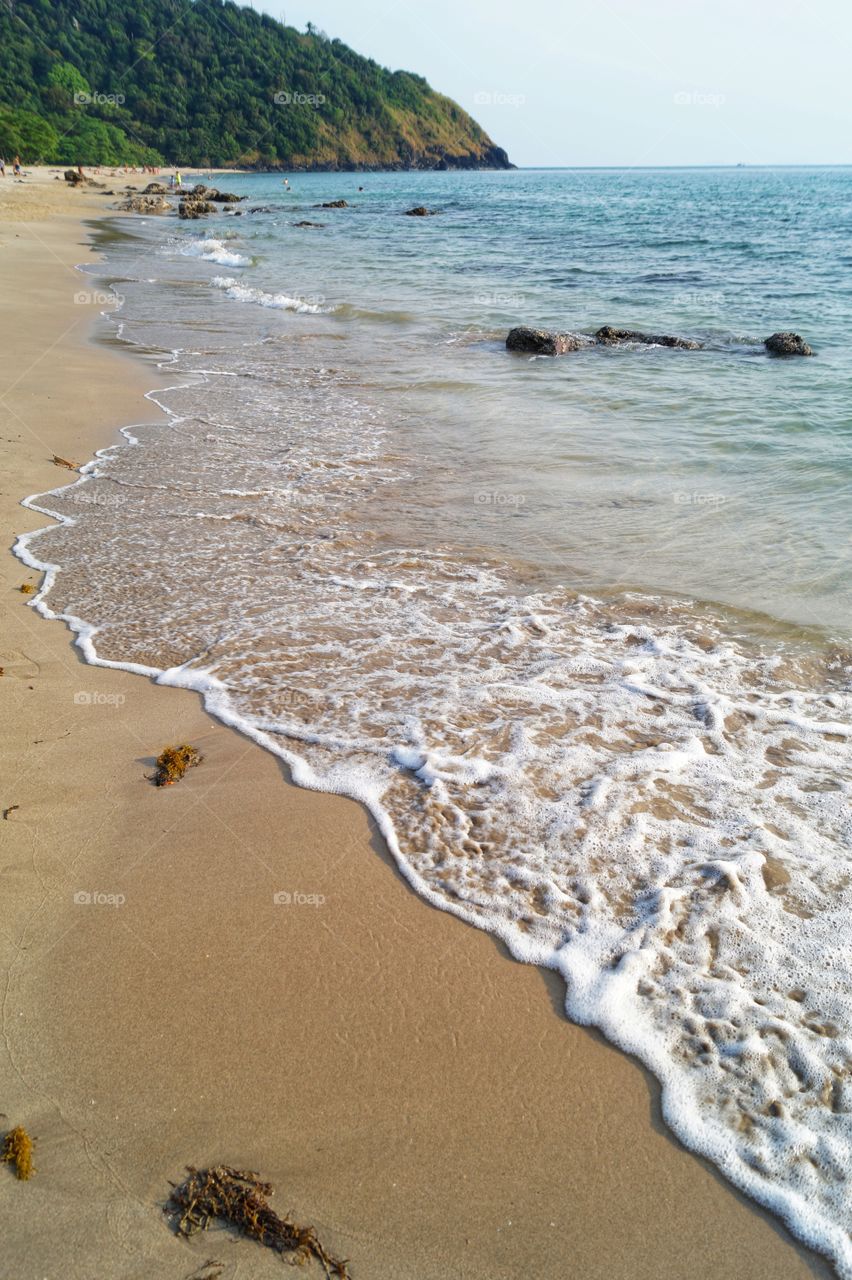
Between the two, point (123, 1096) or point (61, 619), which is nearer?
point (123, 1096)

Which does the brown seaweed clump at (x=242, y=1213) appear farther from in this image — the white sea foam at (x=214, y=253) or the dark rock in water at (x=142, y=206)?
the dark rock in water at (x=142, y=206)

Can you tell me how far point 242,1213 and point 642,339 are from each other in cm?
1446

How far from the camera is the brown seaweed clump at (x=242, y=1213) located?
1799 millimetres

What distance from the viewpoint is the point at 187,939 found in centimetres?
260

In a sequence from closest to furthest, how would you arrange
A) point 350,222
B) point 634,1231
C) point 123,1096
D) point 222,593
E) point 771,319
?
point 634,1231, point 123,1096, point 222,593, point 771,319, point 350,222

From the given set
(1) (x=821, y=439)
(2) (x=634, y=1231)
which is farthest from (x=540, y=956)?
(1) (x=821, y=439)

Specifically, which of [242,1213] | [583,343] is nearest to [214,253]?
[583,343]

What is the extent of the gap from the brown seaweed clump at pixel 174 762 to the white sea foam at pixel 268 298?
1534 centimetres

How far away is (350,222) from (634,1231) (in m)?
49.4

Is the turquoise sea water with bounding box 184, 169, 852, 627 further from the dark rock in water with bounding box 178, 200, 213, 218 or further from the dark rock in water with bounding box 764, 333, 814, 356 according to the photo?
the dark rock in water with bounding box 178, 200, 213, 218

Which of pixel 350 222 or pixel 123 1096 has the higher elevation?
pixel 350 222

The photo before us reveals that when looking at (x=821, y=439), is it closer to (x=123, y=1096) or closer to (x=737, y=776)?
(x=737, y=776)

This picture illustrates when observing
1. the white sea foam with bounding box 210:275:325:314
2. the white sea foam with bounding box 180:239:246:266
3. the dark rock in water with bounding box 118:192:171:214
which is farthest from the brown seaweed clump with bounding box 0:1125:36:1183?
the dark rock in water with bounding box 118:192:171:214

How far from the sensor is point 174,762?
11.2ft
